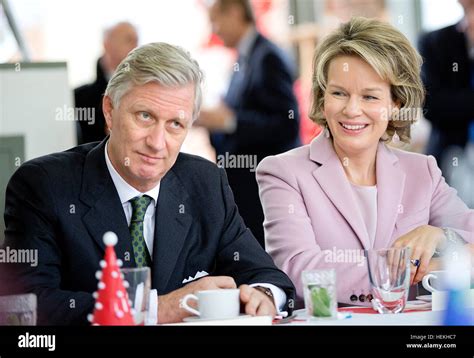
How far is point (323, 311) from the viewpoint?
100 inches

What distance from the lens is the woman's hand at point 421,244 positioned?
287cm

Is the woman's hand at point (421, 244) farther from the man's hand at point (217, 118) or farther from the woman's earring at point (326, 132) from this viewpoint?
the man's hand at point (217, 118)

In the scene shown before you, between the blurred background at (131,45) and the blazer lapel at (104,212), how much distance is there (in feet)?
1.09

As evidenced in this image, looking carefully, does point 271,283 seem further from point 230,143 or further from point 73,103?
point 73,103

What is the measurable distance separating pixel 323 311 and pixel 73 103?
1201 mm

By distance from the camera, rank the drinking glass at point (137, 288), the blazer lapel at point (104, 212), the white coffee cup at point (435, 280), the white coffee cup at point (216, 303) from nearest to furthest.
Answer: the drinking glass at point (137, 288)
the white coffee cup at point (216, 303)
the white coffee cup at point (435, 280)
the blazer lapel at point (104, 212)

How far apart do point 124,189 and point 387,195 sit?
0.85 meters

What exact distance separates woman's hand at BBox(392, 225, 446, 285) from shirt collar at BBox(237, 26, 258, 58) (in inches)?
32.3

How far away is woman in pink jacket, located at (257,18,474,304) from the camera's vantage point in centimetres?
299

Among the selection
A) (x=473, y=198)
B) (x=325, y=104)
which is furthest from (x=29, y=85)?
(x=473, y=198)

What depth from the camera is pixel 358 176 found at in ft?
10.2

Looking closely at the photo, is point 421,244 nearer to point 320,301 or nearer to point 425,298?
point 425,298

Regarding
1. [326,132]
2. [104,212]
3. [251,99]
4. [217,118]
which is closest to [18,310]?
[104,212]

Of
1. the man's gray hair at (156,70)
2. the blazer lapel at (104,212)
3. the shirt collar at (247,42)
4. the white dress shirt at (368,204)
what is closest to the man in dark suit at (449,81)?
the white dress shirt at (368,204)
